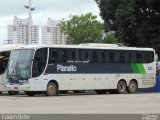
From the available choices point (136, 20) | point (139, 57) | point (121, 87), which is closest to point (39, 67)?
point (121, 87)

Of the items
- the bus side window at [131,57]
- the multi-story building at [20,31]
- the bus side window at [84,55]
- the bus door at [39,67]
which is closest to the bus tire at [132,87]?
the bus side window at [131,57]

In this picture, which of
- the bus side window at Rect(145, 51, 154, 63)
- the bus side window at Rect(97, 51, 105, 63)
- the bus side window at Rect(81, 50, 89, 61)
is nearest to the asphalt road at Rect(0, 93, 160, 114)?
the bus side window at Rect(81, 50, 89, 61)

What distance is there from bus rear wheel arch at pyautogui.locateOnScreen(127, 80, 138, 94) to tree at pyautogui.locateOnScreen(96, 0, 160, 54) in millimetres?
9145

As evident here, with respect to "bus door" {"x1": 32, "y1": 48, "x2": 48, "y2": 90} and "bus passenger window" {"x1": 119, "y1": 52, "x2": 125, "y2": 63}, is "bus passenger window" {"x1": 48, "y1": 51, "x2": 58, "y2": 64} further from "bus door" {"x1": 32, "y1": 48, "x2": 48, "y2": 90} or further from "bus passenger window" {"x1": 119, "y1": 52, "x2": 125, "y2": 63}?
"bus passenger window" {"x1": 119, "y1": 52, "x2": 125, "y2": 63}

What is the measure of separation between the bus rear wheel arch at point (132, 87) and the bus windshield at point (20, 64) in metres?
8.44

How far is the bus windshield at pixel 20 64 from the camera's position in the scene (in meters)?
29.6

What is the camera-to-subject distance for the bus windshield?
Answer: 29.6 m

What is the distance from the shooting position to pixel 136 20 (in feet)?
148

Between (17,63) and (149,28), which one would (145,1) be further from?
(17,63)

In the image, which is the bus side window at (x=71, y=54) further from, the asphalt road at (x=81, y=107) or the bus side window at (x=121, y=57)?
the asphalt road at (x=81, y=107)

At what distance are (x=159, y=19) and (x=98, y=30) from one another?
30410mm

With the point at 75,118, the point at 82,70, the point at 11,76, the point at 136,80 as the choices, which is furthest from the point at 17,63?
the point at 75,118

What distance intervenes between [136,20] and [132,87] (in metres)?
11.3

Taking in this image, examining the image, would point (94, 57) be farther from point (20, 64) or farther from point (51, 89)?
point (20, 64)
